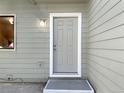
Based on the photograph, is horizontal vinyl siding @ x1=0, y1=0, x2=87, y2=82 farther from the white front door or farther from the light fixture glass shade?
the white front door

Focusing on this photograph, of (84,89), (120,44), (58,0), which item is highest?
(58,0)

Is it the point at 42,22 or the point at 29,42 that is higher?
the point at 42,22

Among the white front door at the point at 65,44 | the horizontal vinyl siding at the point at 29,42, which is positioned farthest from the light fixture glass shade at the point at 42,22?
the white front door at the point at 65,44

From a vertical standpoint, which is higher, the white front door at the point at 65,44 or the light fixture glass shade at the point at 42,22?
the light fixture glass shade at the point at 42,22

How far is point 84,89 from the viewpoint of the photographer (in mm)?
4320

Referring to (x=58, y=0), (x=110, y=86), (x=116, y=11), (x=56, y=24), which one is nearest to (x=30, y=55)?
(x=56, y=24)

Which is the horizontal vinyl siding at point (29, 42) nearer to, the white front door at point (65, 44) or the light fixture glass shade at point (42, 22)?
the light fixture glass shade at point (42, 22)

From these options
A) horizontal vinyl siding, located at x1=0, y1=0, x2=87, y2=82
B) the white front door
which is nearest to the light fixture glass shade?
horizontal vinyl siding, located at x1=0, y1=0, x2=87, y2=82

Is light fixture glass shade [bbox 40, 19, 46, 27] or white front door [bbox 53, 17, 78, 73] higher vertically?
light fixture glass shade [bbox 40, 19, 46, 27]

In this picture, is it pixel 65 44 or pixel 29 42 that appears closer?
pixel 29 42

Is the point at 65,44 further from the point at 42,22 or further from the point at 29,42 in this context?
the point at 29,42

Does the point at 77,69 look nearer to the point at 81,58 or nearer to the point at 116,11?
the point at 81,58

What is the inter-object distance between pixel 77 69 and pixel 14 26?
2.43 m

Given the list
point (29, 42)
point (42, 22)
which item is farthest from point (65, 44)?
point (29, 42)
